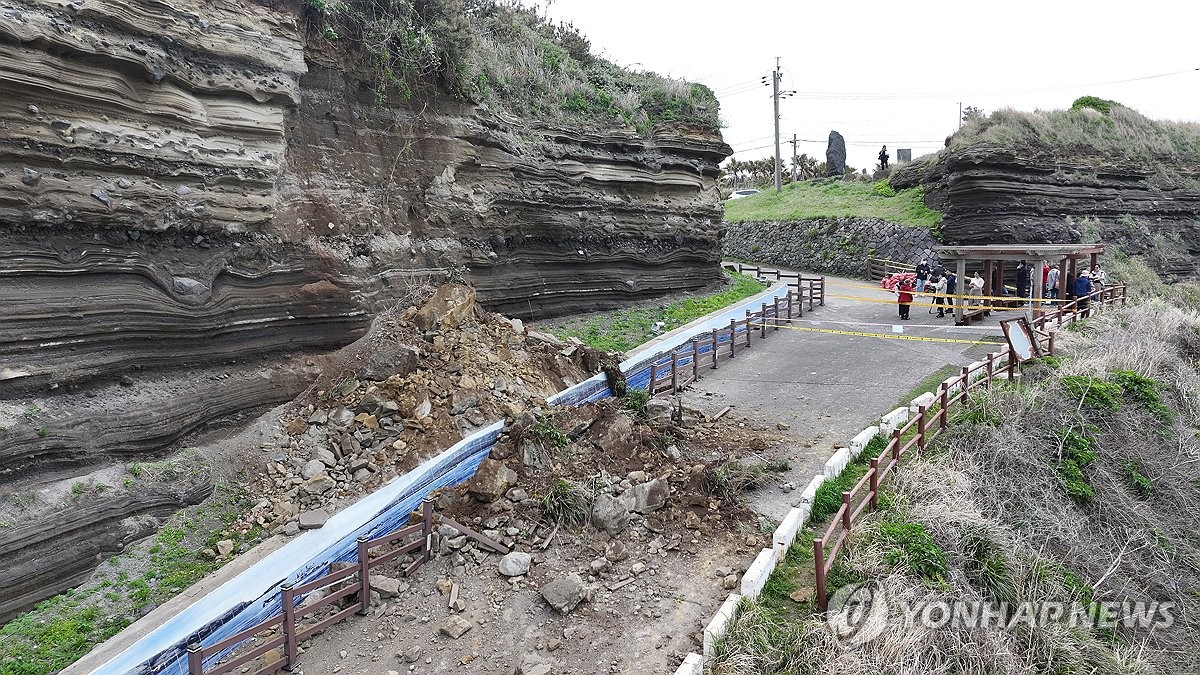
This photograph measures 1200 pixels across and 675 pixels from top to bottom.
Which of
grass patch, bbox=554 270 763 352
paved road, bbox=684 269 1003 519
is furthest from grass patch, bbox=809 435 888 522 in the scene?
grass patch, bbox=554 270 763 352

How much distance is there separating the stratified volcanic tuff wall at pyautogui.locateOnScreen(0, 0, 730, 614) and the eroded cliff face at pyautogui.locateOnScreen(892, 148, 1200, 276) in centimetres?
1820

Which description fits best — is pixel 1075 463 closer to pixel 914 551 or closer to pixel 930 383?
pixel 930 383

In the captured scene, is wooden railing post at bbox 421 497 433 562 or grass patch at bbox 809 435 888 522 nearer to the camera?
wooden railing post at bbox 421 497 433 562

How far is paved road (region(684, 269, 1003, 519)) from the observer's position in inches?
389

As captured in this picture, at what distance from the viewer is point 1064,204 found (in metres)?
24.8

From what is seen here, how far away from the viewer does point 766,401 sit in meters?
11.8

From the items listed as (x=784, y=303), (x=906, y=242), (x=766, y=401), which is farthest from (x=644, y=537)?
(x=906, y=242)

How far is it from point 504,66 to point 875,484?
37.3ft

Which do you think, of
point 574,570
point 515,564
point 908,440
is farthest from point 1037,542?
point 515,564

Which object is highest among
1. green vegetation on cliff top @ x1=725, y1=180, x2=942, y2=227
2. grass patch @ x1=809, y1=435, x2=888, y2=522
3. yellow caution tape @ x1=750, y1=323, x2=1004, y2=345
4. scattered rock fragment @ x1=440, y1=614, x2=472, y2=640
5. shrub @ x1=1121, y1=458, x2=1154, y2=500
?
green vegetation on cliff top @ x1=725, y1=180, x2=942, y2=227

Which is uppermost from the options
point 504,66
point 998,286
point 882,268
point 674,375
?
point 504,66

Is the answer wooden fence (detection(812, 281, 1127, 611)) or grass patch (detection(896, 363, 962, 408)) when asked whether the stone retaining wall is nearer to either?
Result: wooden fence (detection(812, 281, 1127, 611))

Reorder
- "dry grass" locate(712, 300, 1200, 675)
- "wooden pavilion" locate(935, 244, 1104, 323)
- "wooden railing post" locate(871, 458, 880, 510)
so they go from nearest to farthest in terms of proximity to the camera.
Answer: "dry grass" locate(712, 300, 1200, 675)
"wooden railing post" locate(871, 458, 880, 510)
"wooden pavilion" locate(935, 244, 1104, 323)

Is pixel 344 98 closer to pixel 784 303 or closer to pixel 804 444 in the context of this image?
pixel 804 444
